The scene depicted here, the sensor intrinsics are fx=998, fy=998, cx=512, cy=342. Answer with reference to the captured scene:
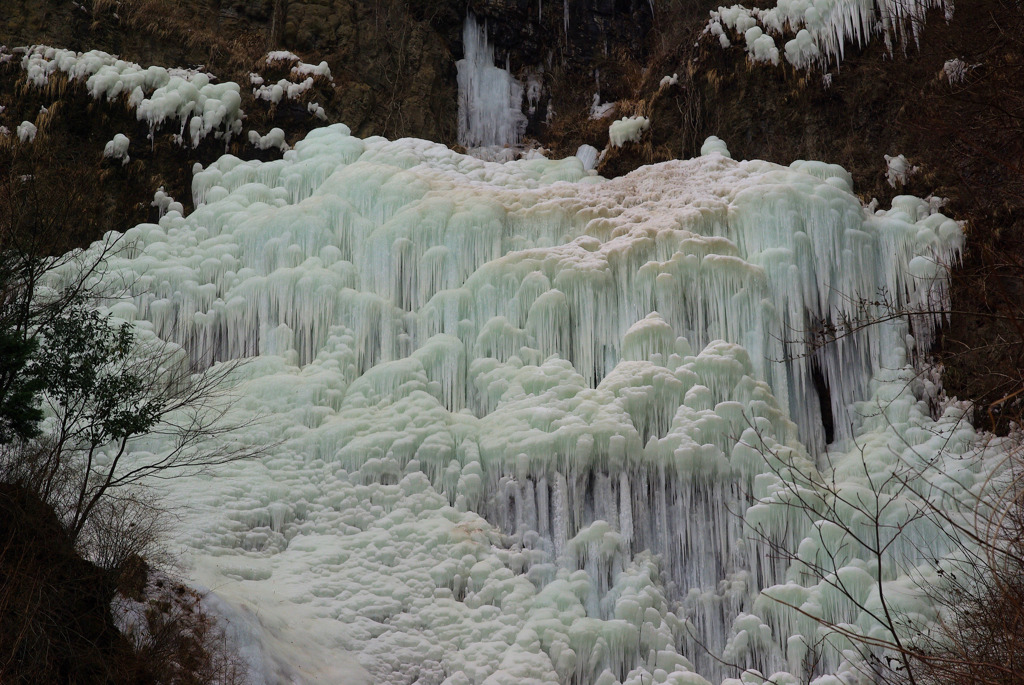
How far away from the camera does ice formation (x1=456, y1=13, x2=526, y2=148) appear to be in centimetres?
1919

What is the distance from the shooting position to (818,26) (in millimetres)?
15484

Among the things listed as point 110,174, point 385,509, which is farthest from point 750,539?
point 110,174

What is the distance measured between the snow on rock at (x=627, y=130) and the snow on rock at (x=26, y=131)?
9.09 metres

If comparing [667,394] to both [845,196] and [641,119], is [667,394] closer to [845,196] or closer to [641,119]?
[845,196]

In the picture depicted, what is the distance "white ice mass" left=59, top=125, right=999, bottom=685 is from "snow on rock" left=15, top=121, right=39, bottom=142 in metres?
2.10

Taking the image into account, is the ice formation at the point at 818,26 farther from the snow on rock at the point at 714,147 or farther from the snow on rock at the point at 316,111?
the snow on rock at the point at 316,111

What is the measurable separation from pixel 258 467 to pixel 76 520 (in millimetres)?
3378

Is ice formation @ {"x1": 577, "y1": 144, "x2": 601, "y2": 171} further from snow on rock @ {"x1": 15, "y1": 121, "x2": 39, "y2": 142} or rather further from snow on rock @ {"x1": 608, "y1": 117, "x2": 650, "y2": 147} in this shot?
snow on rock @ {"x1": 15, "y1": 121, "x2": 39, "y2": 142}

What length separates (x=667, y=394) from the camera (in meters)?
12.2

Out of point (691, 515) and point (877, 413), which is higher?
point (877, 413)

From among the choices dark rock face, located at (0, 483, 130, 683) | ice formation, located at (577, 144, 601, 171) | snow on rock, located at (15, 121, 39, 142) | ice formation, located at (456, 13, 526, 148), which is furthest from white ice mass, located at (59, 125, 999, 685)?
ice formation, located at (456, 13, 526, 148)

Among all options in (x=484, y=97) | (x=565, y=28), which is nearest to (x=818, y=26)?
(x=565, y=28)

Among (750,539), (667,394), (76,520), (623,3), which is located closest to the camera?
(76,520)

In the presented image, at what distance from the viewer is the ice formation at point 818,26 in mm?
14969
